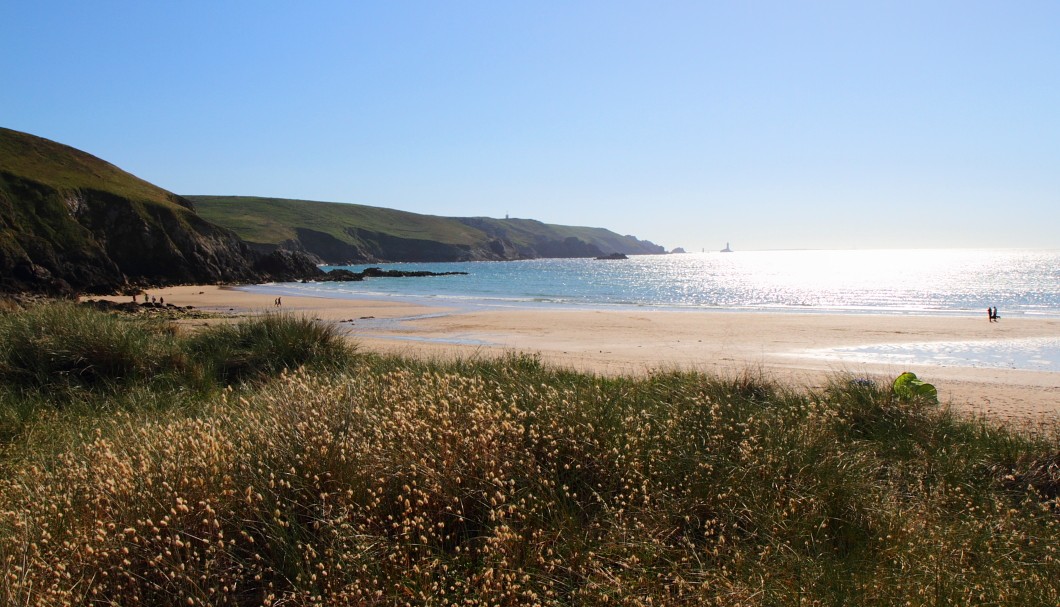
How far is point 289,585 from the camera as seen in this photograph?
135 inches

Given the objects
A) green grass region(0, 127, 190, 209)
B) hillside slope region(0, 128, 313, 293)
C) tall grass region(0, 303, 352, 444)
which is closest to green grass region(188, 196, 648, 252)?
green grass region(0, 127, 190, 209)

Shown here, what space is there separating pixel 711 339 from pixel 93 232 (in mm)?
52421

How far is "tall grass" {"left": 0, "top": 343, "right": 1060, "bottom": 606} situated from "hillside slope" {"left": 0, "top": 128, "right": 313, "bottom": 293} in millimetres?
42047

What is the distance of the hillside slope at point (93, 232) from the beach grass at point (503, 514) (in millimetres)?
41964

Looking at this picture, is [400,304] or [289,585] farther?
[400,304]

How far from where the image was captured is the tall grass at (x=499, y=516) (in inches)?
129

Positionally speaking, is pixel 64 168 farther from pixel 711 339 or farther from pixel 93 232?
pixel 711 339

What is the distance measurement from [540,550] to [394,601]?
0.80 meters

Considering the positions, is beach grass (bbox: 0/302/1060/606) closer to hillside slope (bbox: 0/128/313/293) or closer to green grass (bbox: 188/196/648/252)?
hillside slope (bbox: 0/128/313/293)

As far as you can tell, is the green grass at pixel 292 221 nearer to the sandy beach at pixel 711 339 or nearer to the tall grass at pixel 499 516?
the sandy beach at pixel 711 339

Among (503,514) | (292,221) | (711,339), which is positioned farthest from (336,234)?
(503,514)

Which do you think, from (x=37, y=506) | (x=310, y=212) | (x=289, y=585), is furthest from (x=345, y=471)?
(x=310, y=212)

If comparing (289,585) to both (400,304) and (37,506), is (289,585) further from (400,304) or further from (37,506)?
(400,304)

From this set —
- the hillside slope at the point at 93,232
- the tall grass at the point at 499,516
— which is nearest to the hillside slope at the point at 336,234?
the hillside slope at the point at 93,232
